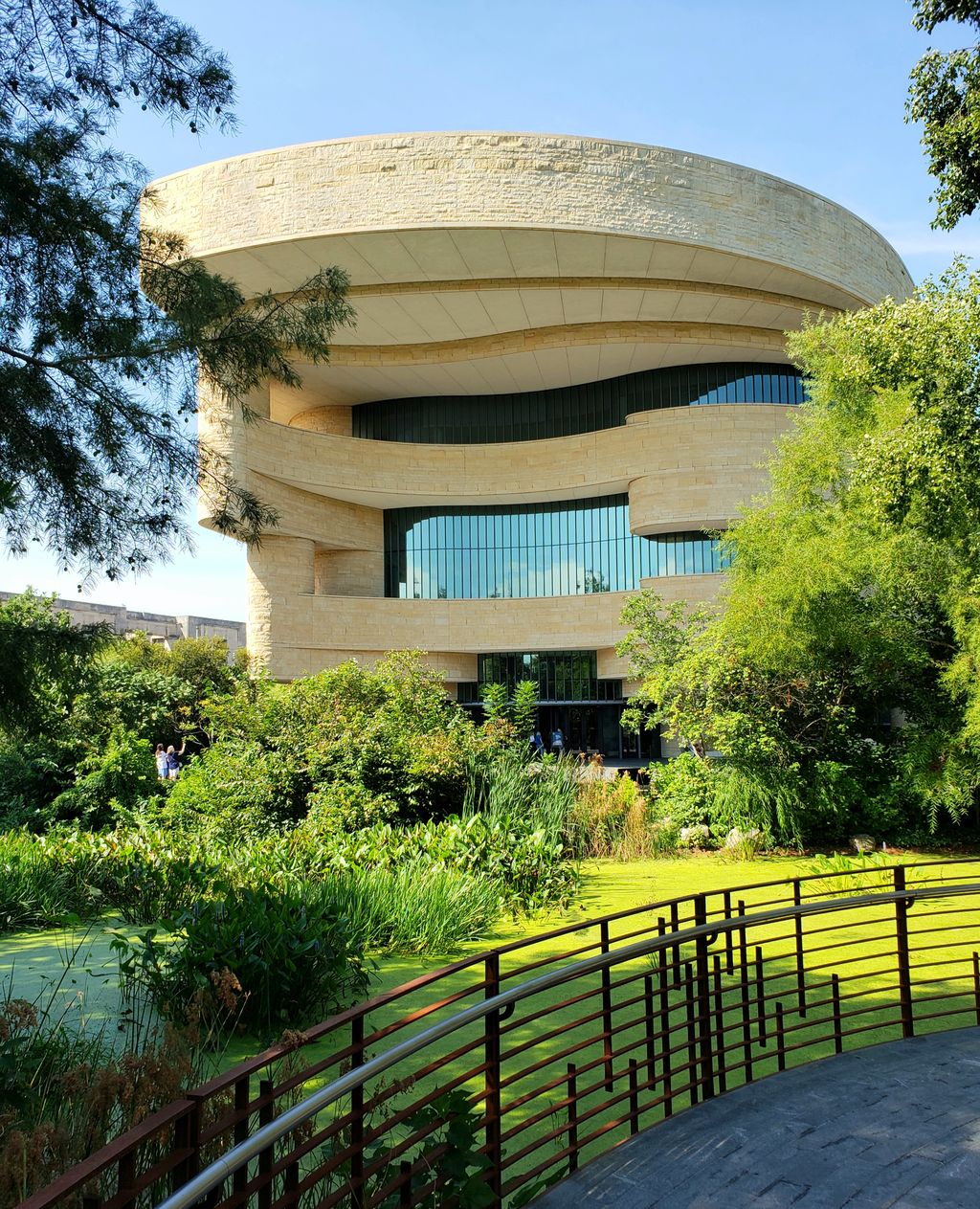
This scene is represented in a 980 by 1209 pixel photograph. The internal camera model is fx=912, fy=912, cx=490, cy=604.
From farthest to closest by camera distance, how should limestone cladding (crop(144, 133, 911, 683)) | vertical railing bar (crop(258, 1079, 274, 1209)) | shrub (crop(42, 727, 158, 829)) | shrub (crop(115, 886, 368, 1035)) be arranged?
limestone cladding (crop(144, 133, 911, 683)) → shrub (crop(42, 727, 158, 829)) → shrub (crop(115, 886, 368, 1035)) → vertical railing bar (crop(258, 1079, 274, 1209))

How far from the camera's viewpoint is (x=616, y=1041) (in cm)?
602

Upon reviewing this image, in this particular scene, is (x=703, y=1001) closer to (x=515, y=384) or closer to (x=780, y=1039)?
(x=780, y=1039)

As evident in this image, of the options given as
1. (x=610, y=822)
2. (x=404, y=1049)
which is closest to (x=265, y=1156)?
(x=404, y=1049)

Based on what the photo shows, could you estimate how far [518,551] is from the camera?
1355 inches

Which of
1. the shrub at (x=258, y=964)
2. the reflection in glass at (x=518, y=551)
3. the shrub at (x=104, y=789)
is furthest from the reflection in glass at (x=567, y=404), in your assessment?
the shrub at (x=258, y=964)

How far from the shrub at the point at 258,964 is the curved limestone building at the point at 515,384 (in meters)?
21.0

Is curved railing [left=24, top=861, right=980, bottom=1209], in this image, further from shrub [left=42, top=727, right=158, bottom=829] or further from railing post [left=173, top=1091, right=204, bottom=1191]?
shrub [left=42, top=727, right=158, bottom=829]

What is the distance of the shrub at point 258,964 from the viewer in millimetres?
6043

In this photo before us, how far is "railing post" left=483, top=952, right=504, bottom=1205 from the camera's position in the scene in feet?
11.7

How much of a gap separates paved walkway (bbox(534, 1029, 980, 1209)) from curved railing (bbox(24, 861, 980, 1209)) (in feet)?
0.57

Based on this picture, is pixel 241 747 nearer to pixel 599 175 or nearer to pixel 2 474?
pixel 2 474

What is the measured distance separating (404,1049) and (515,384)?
32552 mm

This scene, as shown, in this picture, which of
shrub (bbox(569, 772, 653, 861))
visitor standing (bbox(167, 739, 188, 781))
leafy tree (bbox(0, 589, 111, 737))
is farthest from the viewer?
visitor standing (bbox(167, 739, 188, 781))

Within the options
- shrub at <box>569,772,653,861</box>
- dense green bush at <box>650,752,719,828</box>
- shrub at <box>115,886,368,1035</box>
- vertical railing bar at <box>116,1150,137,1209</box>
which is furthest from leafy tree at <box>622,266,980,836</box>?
vertical railing bar at <box>116,1150,137,1209</box>
